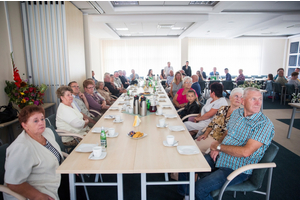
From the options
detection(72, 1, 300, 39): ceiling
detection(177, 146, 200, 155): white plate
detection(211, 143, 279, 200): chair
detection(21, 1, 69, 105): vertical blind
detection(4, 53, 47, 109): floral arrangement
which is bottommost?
detection(211, 143, 279, 200): chair

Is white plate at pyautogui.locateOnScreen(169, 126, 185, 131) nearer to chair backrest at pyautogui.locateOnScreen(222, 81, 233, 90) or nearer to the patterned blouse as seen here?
the patterned blouse

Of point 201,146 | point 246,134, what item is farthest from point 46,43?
point 246,134

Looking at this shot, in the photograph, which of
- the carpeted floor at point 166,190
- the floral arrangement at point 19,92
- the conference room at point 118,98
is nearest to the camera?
the conference room at point 118,98

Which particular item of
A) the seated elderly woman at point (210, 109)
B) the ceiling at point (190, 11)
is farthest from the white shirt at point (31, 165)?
the ceiling at point (190, 11)

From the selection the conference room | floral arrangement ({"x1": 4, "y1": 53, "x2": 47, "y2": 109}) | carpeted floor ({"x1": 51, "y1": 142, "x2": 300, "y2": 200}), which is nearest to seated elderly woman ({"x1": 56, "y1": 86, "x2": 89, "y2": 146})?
the conference room

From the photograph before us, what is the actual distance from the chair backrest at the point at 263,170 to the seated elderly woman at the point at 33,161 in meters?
1.61

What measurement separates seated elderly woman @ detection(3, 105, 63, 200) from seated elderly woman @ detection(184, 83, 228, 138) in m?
1.83

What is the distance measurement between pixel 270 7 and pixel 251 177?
6.03m

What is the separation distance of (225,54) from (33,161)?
507 inches

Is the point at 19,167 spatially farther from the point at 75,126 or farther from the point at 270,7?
the point at 270,7

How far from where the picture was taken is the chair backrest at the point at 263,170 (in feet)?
5.34

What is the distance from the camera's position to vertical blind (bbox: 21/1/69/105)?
13.6ft

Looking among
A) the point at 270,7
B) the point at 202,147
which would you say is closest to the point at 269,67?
the point at 270,7

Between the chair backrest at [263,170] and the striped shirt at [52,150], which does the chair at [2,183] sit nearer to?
the striped shirt at [52,150]
